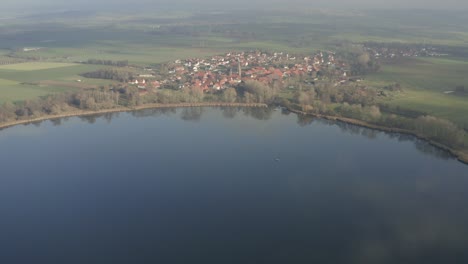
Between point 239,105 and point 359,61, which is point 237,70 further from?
point 359,61

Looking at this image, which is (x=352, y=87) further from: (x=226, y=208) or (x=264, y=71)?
(x=226, y=208)

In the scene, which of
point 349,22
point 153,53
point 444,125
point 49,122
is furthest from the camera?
point 349,22

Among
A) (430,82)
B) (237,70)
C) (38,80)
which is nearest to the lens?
(430,82)

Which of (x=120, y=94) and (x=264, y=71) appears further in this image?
(x=264, y=71)

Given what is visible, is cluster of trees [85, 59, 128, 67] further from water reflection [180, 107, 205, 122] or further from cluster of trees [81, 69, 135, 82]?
water reflection [180, 107, 205, 122]

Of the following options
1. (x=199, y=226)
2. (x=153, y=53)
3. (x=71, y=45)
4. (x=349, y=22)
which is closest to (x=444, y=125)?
(x=199, y=226)

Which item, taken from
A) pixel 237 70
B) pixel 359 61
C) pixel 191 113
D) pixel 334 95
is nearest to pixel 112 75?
pixel 237 70
